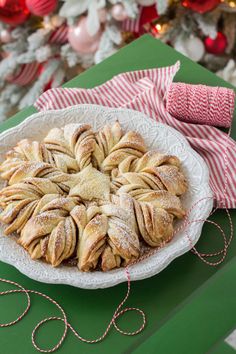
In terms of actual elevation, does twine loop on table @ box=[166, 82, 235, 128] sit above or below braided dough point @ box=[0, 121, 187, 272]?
below

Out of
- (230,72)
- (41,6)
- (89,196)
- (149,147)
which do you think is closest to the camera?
(89,196)

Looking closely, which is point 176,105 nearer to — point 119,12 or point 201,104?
point 201,104

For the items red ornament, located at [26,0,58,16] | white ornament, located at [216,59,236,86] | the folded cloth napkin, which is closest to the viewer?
the folded cloth napkin

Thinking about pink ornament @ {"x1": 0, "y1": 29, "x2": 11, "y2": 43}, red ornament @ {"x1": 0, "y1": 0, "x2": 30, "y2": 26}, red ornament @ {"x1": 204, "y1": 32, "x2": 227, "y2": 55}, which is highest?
red ornament @ {"x1": 0, "y1": 0, "x2": 30, "y2": 26}

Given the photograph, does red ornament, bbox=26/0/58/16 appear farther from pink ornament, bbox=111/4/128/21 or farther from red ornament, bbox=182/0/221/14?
red ornament, bbox=182/0/221/14

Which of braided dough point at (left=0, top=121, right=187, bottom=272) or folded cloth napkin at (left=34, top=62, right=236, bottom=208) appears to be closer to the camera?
braided dough point at (left=0, top=121, right=187, bottom=272)

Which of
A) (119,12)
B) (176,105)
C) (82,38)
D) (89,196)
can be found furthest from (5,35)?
(89,196)

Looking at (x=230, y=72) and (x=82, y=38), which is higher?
(x=82, y=38)

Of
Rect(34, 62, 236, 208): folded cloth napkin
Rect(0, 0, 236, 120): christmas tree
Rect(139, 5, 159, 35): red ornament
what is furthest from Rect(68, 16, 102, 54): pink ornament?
Rect(34, 62, 236, 208): folded cloth napkin
